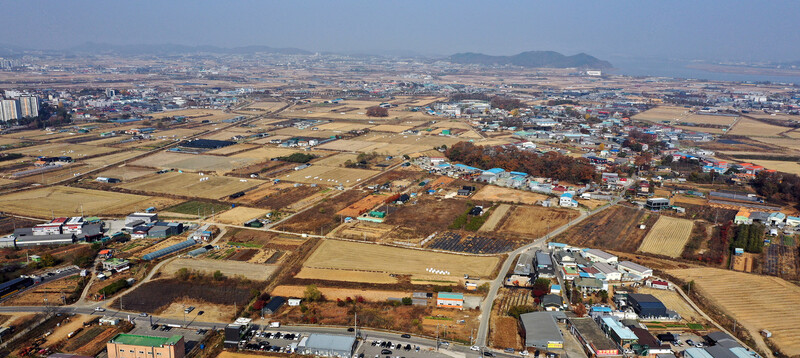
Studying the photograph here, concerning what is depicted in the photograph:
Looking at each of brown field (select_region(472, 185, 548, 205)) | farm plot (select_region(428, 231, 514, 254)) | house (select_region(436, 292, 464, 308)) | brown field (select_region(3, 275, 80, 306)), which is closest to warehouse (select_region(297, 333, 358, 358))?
house (select_region(436, 292, 464, 308))

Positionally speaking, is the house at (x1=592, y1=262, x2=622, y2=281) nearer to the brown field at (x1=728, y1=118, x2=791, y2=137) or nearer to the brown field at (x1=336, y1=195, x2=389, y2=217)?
the brown field at (x1=336, y1=195, x2=389, y2=217)

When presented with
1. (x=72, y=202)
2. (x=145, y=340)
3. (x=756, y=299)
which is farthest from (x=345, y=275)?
(x=72, y=202)

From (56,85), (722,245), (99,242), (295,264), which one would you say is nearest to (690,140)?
(722,245)

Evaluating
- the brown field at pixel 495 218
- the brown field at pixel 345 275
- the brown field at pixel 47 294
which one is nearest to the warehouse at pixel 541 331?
the brown field at pixel 345 275

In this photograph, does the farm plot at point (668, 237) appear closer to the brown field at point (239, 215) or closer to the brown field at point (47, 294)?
the brown field at point (239, 215)

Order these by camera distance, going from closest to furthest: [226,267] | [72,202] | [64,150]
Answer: [226,267] → [72,202] → [64,150]

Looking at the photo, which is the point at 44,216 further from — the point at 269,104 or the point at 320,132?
the point at 269,104

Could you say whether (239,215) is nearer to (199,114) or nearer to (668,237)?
(668,237)

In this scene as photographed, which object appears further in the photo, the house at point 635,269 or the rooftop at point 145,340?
the house at point 635,269
